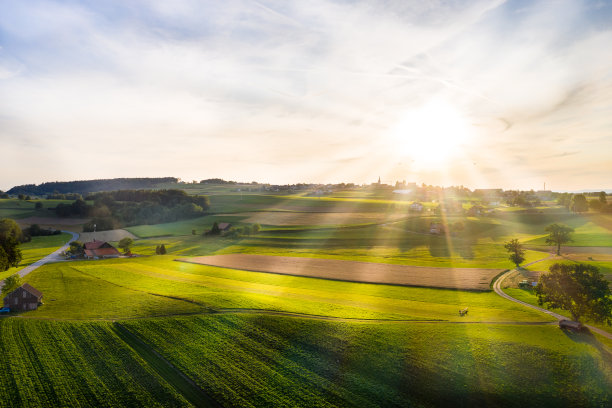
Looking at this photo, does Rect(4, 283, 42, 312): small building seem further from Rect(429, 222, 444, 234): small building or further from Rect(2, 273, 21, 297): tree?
Rect(429, 222, 444, 234): small building

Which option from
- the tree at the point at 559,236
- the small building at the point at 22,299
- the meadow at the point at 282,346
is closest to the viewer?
the meadow at the point at 282,346

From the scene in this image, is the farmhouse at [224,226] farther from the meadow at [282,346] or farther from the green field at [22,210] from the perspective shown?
the green field at [22,210]

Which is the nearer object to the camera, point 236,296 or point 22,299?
point 22,299

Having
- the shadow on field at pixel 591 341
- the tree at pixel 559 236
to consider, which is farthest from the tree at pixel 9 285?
the tree at pixel 559 236

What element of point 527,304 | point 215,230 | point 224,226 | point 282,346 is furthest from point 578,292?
point 224,226

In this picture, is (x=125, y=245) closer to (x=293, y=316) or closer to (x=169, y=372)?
(x=293, y=316)

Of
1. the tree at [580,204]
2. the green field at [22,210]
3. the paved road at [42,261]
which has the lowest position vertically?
the paved road at [42,261]

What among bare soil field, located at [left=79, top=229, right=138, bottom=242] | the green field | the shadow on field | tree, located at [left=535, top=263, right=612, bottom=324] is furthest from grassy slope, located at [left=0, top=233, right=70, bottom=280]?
the shadow on field
